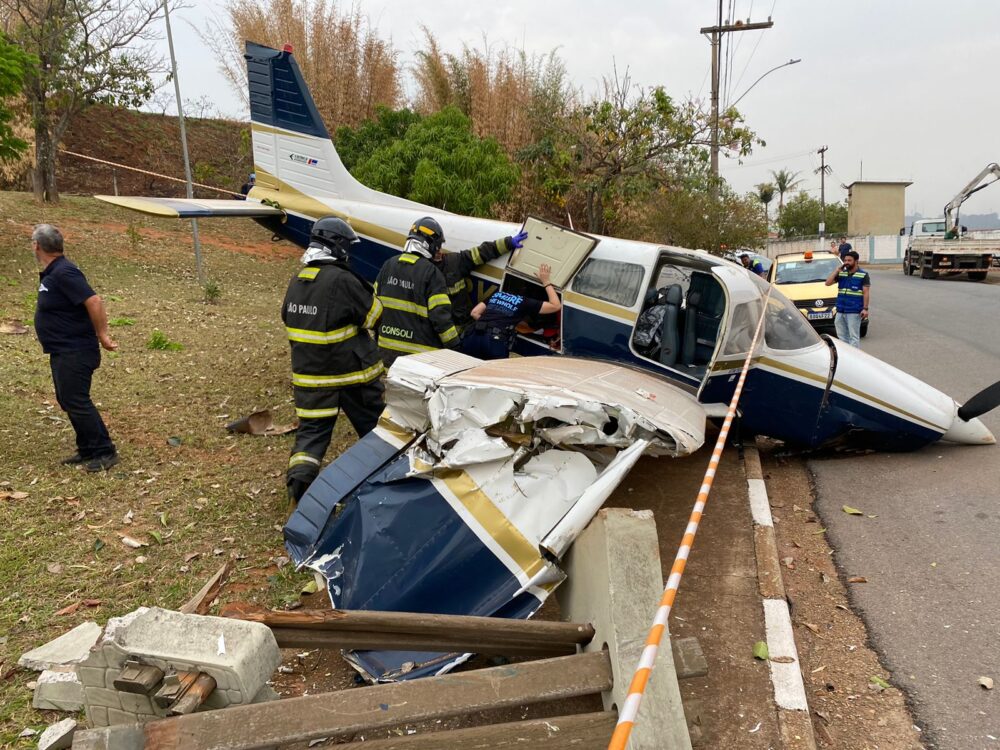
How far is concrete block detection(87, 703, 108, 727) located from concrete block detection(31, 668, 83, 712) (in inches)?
18.5

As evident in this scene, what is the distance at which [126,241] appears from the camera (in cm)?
1578

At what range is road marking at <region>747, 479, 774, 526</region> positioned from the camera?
4.80 m

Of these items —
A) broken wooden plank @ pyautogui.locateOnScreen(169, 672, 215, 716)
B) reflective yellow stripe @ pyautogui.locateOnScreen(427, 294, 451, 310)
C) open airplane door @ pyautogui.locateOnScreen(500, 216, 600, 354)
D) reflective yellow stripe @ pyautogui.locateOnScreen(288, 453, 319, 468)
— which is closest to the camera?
broken wooden plank @ pyautogui.locateOnScreen(169, 672, 215, 716)

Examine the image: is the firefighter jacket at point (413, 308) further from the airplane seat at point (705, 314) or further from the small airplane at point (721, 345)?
the airplane seat at point (705, 314)

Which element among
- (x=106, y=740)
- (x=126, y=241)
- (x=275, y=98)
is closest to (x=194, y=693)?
(x=106, y=740)

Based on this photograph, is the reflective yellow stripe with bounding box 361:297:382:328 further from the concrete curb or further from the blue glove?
the concrete curb

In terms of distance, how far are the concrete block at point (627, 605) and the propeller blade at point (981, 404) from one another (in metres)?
4.12

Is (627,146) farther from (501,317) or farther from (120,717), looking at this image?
(120,717)

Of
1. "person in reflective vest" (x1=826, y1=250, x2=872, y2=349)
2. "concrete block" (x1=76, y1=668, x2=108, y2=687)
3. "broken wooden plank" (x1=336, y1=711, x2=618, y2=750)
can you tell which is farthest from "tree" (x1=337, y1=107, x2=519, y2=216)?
"broken wooden plank" (x1=336, y1=711, x2=618, y2=750)

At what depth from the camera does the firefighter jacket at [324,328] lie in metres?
4.70

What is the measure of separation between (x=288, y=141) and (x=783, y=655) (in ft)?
23.2

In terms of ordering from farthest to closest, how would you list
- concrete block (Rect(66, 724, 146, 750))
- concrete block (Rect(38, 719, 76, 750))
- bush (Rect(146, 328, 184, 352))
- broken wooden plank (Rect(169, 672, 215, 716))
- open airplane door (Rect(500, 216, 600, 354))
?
1. bush (Rect(146, 328, 184, 352))
2. open airplane door (Rect(500, 216, 600, 354))
3. concrete block (Rect(38, 719, 76, 750))
4. broken wooden plank (Rect(169, 672, 215, 716))
5. concrete block (Rect(66, 724, 146, 750))

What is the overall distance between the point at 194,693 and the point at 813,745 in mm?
2287

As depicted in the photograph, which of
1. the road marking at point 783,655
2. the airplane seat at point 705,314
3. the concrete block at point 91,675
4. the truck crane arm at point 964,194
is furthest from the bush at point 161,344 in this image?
the truck crane arm at point 964,194
